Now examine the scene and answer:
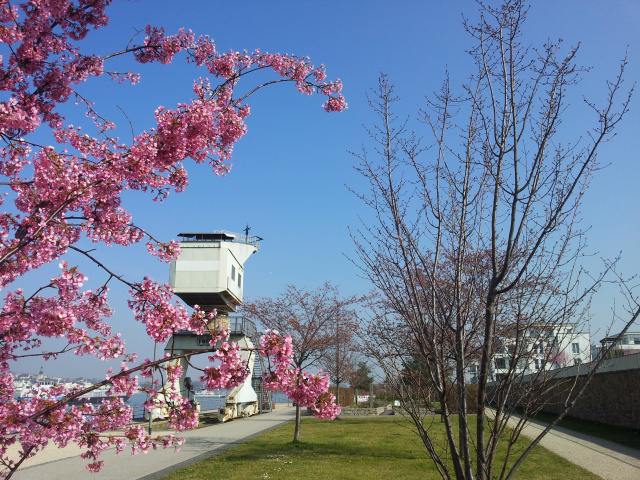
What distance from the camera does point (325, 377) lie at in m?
3.40

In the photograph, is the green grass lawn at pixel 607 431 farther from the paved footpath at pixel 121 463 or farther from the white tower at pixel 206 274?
the white tower at pixel 206 274

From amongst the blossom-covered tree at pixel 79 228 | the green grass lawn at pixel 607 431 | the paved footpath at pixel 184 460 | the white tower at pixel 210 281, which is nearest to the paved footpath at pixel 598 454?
the paved footpath at pixel 184 460

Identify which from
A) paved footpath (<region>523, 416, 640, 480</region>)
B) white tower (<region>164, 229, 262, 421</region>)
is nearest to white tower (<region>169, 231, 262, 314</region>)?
white tower (<region>164, 229, 262, 421</region>)

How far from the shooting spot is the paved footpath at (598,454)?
9.40 meters

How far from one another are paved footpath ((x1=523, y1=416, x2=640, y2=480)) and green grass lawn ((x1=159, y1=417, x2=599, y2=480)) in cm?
38

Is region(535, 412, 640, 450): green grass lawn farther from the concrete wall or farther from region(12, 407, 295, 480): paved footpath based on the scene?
region(12, 407, 295, 480): paved footpath

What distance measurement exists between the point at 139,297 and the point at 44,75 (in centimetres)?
199

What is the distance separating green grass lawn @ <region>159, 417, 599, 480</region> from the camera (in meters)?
9.52

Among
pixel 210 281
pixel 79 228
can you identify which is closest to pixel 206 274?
pixel 210 281

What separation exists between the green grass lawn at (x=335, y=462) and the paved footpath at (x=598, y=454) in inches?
14.9

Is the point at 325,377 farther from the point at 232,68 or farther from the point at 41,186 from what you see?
the point at 232,68

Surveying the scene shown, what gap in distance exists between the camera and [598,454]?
38.2ft

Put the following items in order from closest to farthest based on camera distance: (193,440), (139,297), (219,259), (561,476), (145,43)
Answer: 1. (139,297)
2. (145,43)
3. (561,476)
4. (193,440)
5. (219,259)

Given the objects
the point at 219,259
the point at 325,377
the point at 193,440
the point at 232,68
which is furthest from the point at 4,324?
the point at 219,259
